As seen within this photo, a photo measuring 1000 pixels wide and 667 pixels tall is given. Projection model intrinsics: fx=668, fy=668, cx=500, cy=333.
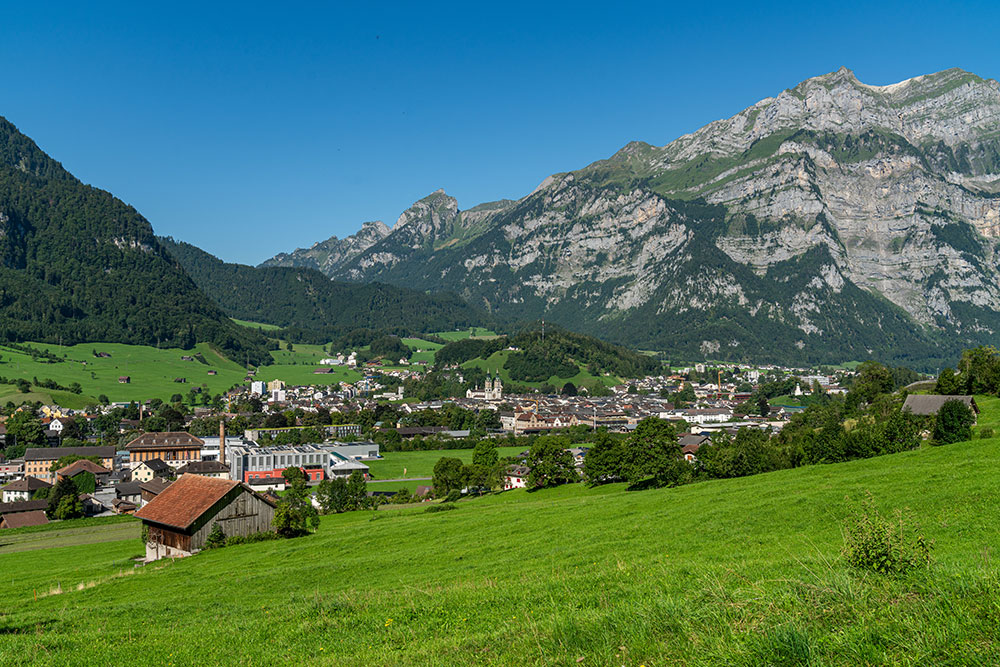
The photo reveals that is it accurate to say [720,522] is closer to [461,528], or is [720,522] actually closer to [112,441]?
[461,528]

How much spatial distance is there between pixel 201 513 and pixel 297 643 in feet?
107

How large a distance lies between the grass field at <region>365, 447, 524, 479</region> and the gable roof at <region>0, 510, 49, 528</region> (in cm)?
3887

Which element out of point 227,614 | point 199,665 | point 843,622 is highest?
point 843,622

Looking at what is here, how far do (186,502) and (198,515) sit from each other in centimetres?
224

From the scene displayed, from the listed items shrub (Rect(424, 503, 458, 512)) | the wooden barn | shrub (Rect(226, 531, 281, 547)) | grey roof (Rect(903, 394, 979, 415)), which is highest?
grey roof (Rect(903, 394, 979, 415))

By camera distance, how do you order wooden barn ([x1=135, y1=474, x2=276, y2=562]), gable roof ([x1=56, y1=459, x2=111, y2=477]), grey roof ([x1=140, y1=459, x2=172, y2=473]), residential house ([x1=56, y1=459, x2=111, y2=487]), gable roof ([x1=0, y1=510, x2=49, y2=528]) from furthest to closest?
grey roof ([x1=140, y1=459, x2=172, y2=473]), gable roof ([x1=56, y1=459, x2=111, y2=477]), residential house ([x1=56, y1=459, x2=111, y2=487]), gable roof ([x1=0, y1=510, x2=49, y2=528]), wooden barn ([x1=135, y1=474, x2=276, y2=562])

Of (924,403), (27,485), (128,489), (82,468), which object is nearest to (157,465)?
(82,468)

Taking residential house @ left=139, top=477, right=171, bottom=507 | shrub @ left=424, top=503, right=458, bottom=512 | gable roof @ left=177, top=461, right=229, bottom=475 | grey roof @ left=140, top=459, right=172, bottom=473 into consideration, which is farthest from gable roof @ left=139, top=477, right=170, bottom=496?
shrub @ left=424, top=503, right=458, bottom=512

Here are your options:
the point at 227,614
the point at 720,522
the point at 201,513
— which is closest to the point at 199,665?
the point at 227,614

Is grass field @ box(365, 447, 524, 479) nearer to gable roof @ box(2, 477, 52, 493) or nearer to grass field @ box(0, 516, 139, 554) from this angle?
grass field @ box(0, 516, 139, 554)

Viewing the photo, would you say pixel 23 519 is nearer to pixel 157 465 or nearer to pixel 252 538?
pixel 157 465

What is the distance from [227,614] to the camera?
1692cm

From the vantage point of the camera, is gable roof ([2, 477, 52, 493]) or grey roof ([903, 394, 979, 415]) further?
gable roof ([2, 477, 52, 493])

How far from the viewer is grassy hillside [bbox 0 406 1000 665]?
290 inches
